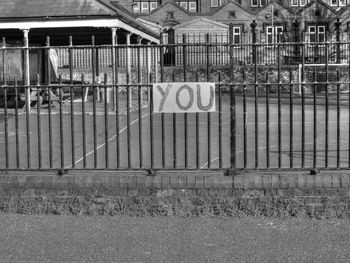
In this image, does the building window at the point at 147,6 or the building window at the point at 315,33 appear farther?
the building window at the point at 147,6

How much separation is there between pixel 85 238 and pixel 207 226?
1.25 meters

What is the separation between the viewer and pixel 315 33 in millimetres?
Answer: 48875

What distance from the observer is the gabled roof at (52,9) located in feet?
66.1

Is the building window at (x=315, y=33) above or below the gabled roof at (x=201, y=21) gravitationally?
below

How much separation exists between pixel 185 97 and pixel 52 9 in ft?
46.9

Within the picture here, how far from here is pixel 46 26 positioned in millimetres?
20453

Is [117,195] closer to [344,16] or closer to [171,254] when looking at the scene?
[171,254]

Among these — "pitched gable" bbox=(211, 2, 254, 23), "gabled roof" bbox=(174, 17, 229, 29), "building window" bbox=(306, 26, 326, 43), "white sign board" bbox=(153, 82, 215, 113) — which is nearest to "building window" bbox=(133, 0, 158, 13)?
"pitched gable" bbox=(211, 2, 254, 23)

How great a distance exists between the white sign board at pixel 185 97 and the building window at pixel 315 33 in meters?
41.6

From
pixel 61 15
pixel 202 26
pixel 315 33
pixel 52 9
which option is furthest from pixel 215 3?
pixel 61 15

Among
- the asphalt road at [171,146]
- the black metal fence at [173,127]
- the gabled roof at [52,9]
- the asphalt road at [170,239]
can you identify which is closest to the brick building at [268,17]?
the gabled roof at [52,9]

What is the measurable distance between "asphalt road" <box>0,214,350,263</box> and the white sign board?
1284 millimetres

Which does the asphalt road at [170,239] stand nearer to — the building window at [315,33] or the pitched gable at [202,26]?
the building window at [315,33]

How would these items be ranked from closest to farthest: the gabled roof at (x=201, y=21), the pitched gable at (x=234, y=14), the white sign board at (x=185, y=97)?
1. the white sign board at (x=185, y=97)
2. the gabled roof at (x=201, y=21)
3. the pitched gable at (x=234, y=14)
